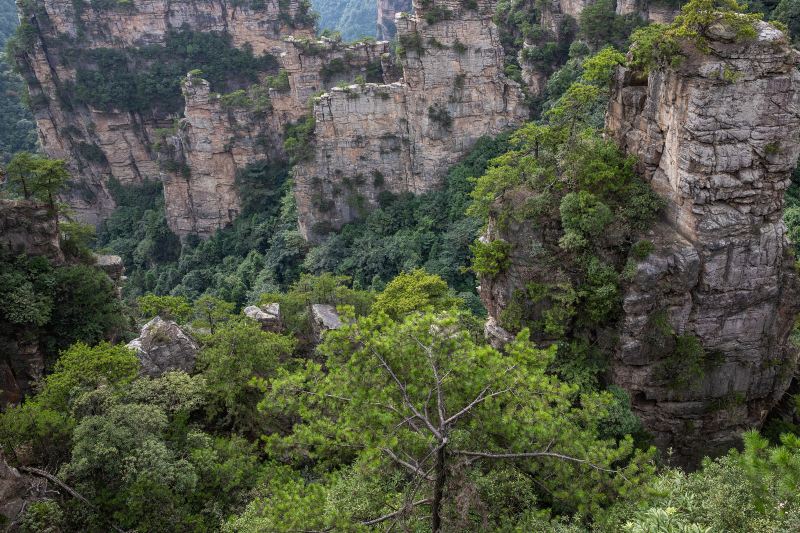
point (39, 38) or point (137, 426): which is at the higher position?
point (39, 38)

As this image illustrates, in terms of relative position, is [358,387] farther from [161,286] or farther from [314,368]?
[161,286]

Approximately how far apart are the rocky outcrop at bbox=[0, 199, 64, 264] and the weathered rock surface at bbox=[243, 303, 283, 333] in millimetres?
7171

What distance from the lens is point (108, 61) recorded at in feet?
163

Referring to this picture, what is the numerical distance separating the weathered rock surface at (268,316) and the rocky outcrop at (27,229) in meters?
7.17

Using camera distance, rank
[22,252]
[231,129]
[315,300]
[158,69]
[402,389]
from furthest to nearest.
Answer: [158,69]
[231,129]
[315,300]
[22,252]
[402,389]

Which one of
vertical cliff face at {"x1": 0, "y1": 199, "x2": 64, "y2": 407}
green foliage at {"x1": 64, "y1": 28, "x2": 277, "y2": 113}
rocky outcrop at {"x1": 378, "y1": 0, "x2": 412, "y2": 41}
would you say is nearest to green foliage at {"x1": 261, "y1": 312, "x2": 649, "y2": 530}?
vertical cliff face at {"x1": 0, "y1": 199, "x2": 64, "y2": 407}

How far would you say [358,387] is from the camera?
9453mm

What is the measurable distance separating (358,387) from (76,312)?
15892 mm

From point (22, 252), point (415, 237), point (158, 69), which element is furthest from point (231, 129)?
point (22, 252)

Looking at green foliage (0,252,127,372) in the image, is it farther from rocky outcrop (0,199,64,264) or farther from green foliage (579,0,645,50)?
green foliage (579,0,645,50)

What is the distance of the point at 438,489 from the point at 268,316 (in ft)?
48.3

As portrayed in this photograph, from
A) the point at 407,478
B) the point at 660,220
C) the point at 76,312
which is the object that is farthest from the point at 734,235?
the point at 76,312

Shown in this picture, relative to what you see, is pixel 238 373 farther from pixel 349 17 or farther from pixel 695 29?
pixel 349 17

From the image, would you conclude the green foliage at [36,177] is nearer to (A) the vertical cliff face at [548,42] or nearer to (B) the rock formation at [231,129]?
(B) the rock formation at [231,129]
